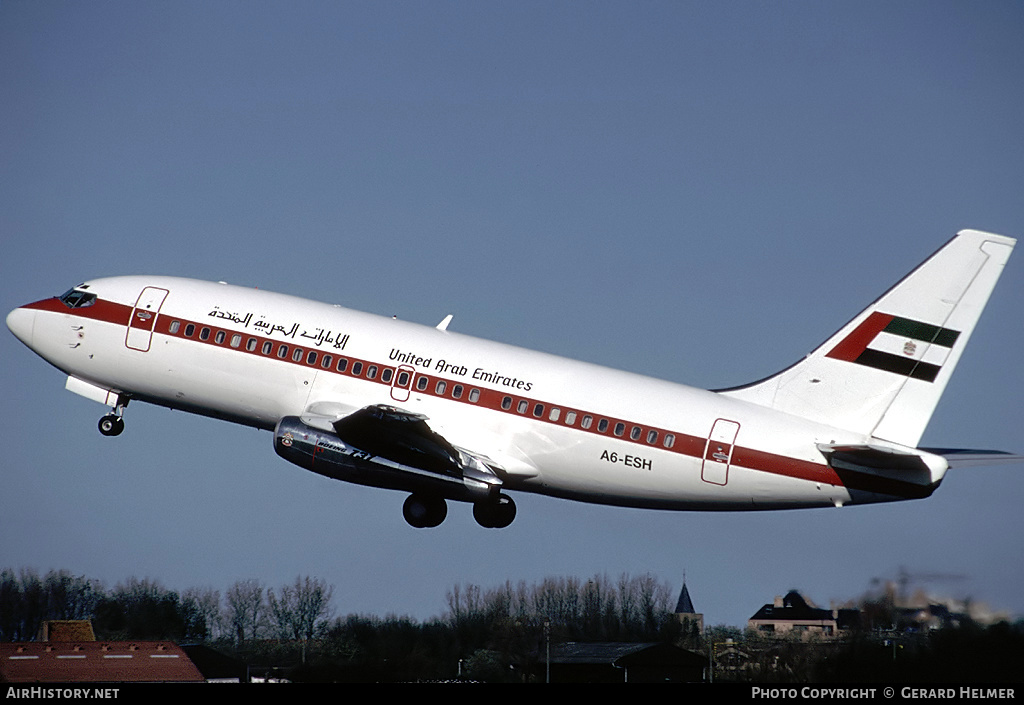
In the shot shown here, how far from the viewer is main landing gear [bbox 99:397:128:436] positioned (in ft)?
148

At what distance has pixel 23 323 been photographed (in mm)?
45875

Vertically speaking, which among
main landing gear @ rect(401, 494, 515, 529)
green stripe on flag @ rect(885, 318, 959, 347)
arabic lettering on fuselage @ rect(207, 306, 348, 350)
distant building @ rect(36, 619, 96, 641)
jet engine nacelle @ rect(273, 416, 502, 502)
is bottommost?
distant building @ rect(36, 619, 96, 641)

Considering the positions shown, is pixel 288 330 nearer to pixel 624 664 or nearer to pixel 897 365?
pixel 624 664

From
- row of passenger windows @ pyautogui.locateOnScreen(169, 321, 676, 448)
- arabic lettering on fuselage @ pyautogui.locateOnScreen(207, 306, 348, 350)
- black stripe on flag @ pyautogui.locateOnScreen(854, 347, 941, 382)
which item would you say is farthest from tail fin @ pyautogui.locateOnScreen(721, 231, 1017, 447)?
arabic lettering on fuselage @ pyautogui.locateOnScreen(207, 306, 348, 350)

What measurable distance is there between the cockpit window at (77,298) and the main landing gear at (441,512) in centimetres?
1282

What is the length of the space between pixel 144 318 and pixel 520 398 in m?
13.1

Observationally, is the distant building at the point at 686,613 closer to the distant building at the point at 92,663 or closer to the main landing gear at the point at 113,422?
the distant building at the point at 92,663

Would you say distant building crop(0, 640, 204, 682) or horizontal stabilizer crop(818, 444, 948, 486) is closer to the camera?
distant building crop(0, 640, 204, 682)

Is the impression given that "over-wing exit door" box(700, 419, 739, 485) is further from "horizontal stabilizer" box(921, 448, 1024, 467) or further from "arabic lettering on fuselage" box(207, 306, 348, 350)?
"arabic lettering on fuselage" box(207, 306, 348, 350)

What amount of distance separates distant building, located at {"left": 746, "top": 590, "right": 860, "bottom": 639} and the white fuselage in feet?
9.07

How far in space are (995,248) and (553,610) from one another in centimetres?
1573

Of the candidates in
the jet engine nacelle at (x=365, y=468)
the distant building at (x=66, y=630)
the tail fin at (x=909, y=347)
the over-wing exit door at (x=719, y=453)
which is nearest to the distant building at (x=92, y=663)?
the distant building at (x=66, y=630)

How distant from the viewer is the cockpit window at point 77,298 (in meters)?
44.3

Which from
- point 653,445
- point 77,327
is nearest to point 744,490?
point 653,445
